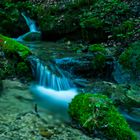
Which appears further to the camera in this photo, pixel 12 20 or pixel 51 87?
pixel 12 20

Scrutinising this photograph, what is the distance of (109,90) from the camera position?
294 inches

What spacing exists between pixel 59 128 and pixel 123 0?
26.0ft

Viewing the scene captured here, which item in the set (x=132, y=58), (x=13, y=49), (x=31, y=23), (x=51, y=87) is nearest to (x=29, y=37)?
(x=31, y=23)

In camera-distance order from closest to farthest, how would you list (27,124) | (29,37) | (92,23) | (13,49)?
(27,124), (13,49), (92,23), (29,37)

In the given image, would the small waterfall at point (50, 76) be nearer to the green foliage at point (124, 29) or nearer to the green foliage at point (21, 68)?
the green foliage at point (21, 68)

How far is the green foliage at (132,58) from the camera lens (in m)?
8.49

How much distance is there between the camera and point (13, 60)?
29.7 feet

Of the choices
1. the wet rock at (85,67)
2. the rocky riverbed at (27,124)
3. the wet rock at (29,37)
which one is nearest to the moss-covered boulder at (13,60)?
the wet rock at (85,67)

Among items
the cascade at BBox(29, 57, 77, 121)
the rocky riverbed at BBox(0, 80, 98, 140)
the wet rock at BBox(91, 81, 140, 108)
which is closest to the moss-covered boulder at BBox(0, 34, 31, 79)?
the cascade at BBox(29, 57, 77, 121)

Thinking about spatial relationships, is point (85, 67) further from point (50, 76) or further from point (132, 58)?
point (132, 58)

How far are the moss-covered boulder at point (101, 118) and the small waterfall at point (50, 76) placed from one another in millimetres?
2466

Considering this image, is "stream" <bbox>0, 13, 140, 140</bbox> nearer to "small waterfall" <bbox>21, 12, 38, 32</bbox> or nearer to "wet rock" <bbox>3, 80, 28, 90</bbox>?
"wet rock" <bbox>3, 80, 28, 90</bbox>

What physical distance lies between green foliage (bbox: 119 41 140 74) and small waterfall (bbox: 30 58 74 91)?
63.2 inches

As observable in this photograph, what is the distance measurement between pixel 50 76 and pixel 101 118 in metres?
3.43
